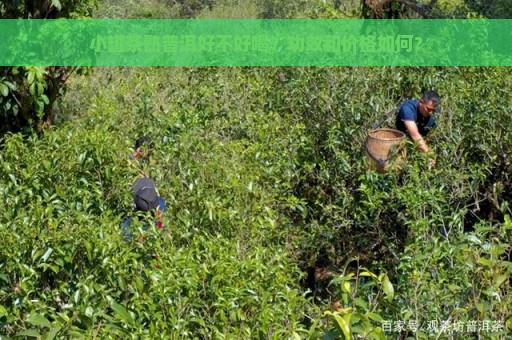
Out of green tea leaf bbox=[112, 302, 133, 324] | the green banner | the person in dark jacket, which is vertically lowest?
the person in dark jacket

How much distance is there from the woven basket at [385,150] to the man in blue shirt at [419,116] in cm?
13

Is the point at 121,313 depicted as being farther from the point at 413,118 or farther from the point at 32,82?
the point at 32,82

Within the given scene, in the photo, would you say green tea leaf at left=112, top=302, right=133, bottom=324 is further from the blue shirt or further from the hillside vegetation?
the blue shirt

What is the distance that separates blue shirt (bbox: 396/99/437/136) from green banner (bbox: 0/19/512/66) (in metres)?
0.90

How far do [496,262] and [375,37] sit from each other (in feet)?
15.5

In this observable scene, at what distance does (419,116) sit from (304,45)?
5.67 feet

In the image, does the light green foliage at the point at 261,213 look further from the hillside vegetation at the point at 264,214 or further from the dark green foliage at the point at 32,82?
the dark green foliage at the point at 32,82

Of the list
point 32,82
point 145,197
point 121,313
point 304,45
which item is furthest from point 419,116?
point 121,313

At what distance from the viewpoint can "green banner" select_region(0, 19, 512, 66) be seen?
5410 mm

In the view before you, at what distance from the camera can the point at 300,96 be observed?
5508mm

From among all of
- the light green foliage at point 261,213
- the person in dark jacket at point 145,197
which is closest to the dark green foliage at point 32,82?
the light green foliage at point 261,213

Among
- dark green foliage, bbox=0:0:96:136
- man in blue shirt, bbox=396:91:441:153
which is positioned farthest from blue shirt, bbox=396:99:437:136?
dark green foliage, bbox=0:0:96:136

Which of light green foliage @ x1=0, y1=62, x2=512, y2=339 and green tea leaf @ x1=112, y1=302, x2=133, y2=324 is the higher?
green tea leaf @ x1=112, y1=302, x2=133, y2=324

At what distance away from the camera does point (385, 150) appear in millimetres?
4523
